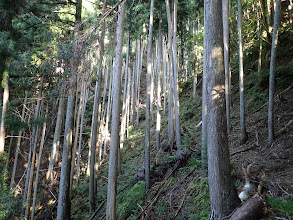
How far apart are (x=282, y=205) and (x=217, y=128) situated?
1642 mm

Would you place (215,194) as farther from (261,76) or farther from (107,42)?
(261,76)

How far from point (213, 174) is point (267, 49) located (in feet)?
32.5

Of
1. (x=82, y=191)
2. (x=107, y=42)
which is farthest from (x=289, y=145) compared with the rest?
(x=82, y=191)

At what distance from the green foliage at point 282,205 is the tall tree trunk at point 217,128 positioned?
1.98 ft

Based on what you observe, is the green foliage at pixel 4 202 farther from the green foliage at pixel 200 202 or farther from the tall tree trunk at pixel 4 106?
the green foliage at pixel 200 202

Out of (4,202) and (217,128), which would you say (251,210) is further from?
(4,202)

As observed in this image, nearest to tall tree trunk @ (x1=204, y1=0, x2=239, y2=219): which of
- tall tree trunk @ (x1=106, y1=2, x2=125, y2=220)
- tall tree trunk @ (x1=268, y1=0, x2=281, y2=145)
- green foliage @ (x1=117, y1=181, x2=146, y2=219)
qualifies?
tall tree trunk @ (x1=106, y1=2, x2=125, y2=220)

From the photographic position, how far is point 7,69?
8.12 meters

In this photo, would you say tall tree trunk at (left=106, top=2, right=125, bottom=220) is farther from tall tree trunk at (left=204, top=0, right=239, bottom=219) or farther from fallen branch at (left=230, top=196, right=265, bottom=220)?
fallen branch at (left=230, top=196, right=265, bottom=220)

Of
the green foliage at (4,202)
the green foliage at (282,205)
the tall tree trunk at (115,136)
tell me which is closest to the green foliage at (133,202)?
the tall tree trunk at (115,136)

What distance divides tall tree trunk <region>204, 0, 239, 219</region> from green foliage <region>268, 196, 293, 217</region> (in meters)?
0.60

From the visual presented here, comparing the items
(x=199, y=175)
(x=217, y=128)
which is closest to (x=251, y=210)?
(x=217, y=128)

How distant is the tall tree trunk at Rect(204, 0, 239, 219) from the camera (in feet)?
12.0

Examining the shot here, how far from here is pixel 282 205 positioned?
11.7 feet
